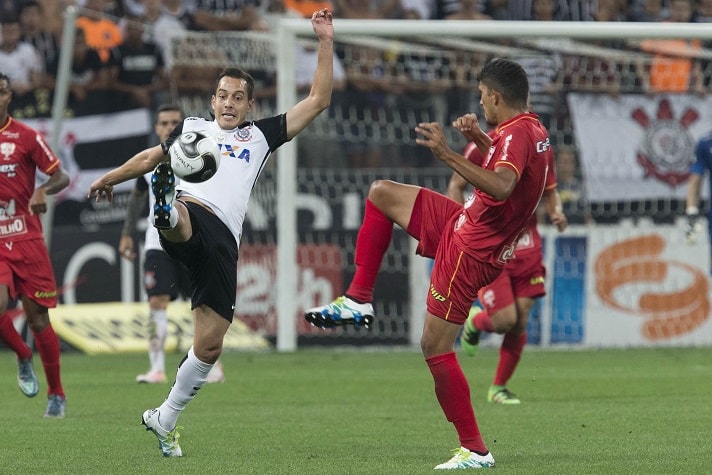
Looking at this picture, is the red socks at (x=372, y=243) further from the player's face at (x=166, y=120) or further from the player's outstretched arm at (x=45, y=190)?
the player's face at (x=166, y=120)

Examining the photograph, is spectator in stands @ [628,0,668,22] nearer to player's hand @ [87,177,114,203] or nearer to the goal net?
the goal net

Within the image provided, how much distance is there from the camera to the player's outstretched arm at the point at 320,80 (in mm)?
7742

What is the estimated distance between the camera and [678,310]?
16797 millimetres

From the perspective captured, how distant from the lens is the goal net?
16297mm

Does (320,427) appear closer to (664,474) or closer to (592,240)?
(664,474)

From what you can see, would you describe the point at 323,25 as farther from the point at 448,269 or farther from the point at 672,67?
the point at 672,67

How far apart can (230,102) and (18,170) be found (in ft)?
10.0

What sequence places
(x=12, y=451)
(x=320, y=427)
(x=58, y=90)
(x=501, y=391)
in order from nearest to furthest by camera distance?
(x=12, y=451) < (x=320, y=427) < (x=501, y=391) < (x=58, y=90)

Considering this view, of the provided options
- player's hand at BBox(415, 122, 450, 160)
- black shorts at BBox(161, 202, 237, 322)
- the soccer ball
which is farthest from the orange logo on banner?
the soccer ball

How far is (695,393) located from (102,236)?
7.66 metres

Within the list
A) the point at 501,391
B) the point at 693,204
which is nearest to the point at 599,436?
the point at 501,391

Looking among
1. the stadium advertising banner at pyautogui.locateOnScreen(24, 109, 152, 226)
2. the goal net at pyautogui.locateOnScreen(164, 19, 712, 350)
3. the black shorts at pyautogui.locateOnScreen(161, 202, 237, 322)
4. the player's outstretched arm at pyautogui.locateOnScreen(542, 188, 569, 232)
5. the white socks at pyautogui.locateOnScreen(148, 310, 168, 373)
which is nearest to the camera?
the black shorts at pyautogui.locateOnScreen(161, 202, 237, 322)

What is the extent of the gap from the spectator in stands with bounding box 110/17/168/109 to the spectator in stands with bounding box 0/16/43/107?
1001 millimetres

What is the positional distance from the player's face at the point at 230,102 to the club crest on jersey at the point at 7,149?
290 cm
